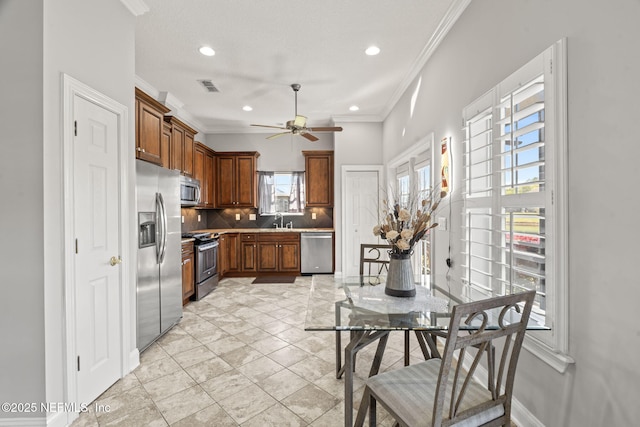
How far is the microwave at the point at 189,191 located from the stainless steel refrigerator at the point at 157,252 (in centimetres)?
97

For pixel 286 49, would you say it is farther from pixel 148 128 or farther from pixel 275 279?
pixel 275 279

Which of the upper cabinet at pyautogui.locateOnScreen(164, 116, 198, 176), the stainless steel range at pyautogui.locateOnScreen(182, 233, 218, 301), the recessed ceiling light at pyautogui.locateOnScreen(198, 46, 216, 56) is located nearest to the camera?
the recessed ceiling light at pyautogui.locateOnScreen(198, 46, 216, 56)

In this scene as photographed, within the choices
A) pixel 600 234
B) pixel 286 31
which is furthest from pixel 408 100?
pixel 600 234

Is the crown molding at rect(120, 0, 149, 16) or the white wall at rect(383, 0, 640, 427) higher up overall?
the crown molding at rect(120, 0, 149, 16)

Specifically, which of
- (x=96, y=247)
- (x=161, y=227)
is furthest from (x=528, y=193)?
(x=161, y=227)

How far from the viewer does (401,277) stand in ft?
6.15

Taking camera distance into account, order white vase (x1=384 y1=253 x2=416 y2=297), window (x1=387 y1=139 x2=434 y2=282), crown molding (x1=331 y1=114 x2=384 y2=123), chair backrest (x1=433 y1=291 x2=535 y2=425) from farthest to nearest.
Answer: crown molding (x1=331 y1=114 x2=384 y2=123) → window (x1=387 y1=139 x2=434 y2=282) → white vase (x1=384 y1=253 x2=416 y2=297) → chair backrest (x1=433 y1=291 x2=535 y2=425)

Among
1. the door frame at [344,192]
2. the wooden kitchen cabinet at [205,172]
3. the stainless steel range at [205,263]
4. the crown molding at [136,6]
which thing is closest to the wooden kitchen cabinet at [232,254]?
the stainless steel range at [205,263]

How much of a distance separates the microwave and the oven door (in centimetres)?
73

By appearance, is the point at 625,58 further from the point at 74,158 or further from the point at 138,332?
the point at 138,332

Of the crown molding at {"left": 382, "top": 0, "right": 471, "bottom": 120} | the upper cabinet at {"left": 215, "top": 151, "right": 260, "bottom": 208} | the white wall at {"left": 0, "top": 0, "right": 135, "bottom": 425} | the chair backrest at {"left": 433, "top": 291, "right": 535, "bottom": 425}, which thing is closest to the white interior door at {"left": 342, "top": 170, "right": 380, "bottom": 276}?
the crown molding at {"left": 382, "top": 0, "right": 471, "bottom": 120}

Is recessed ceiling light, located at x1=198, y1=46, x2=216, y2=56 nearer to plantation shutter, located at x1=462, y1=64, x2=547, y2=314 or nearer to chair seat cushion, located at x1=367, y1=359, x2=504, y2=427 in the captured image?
plantation shutter, located at x1=462, y1=64, x2=547, y2=314

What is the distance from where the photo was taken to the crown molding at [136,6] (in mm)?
2398

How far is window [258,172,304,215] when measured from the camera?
6.37 m
